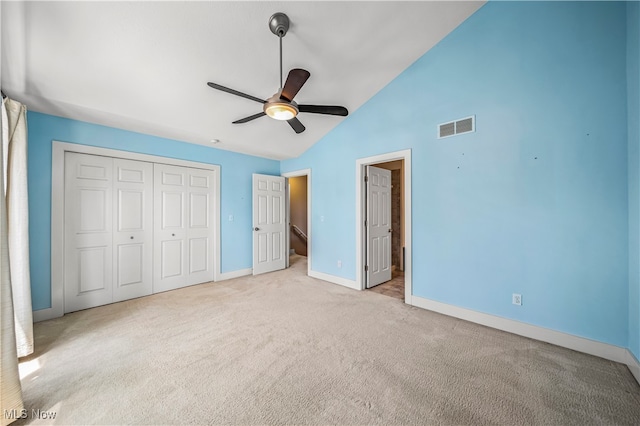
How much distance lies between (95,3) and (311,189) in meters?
3.48

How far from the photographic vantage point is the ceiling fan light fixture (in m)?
2.05

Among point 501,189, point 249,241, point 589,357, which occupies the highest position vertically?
point 501,189

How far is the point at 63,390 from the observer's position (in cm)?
175

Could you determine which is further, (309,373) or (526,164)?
(526,164)

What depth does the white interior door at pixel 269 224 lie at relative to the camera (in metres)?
4.86

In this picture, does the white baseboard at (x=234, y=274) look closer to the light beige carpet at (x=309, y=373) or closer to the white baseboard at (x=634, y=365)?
the light beige carpet at (x=309, y=373)

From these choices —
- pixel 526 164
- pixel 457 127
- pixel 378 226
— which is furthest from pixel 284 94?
pixel 378 226

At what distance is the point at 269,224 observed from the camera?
5074mm

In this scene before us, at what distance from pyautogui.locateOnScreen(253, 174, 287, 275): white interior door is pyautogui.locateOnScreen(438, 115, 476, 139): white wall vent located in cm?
Answer: 325

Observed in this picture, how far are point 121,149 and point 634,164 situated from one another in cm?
556

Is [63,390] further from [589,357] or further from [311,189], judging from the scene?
[589,357]

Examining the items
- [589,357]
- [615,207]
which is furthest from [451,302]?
[615,207]

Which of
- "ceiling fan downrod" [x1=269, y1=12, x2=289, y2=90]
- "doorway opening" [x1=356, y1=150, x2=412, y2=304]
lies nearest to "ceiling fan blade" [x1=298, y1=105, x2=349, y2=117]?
"ceiling fan downrod" [x1=269, y1=12, x2=289, y2=90]

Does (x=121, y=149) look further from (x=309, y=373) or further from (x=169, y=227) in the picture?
(x=309, y=373)
